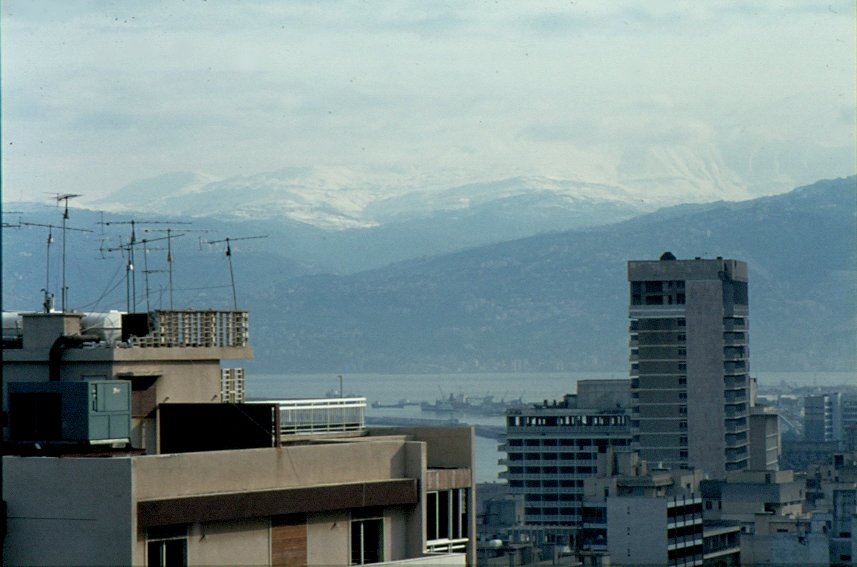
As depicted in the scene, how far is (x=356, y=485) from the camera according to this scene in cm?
2116

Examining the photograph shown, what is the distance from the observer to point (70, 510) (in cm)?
1862

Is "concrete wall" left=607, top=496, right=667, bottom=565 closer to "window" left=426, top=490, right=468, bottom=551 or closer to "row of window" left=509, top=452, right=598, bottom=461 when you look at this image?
"row of window" left=509, top=452, right=598, bottom=461

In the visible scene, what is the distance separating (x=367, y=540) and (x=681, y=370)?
17125cm

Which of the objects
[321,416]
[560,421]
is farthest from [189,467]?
[560,421]

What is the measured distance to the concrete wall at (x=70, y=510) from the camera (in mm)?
18469

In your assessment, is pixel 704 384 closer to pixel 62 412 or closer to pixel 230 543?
pixel 62 412

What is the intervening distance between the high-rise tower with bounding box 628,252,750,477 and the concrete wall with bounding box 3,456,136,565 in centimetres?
17002

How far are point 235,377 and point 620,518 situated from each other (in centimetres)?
9090

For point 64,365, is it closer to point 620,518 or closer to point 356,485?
point 356,485

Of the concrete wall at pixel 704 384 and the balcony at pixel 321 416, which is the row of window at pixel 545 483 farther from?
the balcony at pixel 321 416

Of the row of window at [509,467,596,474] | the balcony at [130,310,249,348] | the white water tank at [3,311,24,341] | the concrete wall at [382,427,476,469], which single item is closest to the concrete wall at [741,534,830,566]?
the row of window at [509,467,596,474]

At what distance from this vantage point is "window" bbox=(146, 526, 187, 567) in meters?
18.8

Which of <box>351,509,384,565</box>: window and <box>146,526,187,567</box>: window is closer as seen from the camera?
<box>146,526,187,567</box>: window

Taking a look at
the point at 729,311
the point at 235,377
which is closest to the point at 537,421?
the point at 729,311
